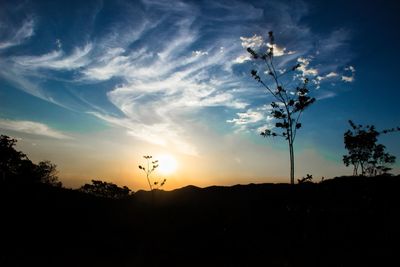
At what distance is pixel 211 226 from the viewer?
1038 inches

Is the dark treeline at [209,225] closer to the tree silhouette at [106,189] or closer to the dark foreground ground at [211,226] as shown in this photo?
the dark foreground ground at [211,226]

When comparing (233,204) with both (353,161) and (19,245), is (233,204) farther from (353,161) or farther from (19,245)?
(353,161)

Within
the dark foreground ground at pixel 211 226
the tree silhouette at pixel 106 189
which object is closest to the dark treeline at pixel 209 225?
the dark foreground ground at pixel 211 226

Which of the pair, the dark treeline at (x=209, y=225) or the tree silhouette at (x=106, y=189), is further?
the tree silhouette at (x=106, y=189)

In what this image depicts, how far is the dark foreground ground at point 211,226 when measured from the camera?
1592 centimetres

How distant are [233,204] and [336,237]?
16311mm

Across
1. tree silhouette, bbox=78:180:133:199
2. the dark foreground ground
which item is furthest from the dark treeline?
tree silhouette, bbox=78:180:133:199

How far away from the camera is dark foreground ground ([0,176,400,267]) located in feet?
52.2

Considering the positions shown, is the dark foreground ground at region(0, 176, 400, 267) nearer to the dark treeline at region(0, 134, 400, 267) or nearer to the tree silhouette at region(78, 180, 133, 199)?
the dark treeline at region(0, 134, 400, 267)

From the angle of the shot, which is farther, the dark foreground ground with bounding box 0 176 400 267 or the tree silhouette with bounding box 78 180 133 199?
the tree silhouette with bounding box 78 180 133 199

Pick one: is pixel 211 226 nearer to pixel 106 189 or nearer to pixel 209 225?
pixel 209 225

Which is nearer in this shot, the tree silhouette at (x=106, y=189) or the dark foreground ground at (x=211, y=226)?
the dark foreground ground at (x=211, y=226)

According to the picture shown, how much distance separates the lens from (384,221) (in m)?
18.3

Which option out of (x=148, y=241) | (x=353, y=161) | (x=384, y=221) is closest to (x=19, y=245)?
(x=148, y=241)
